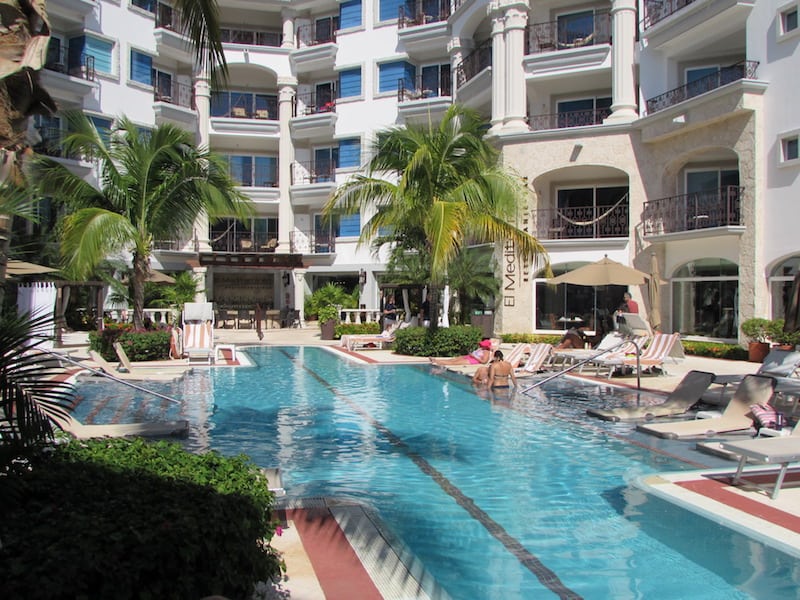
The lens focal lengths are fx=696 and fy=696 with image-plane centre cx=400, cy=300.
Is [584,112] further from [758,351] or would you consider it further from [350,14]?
[350,14]

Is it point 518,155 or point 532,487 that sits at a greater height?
point 518,155

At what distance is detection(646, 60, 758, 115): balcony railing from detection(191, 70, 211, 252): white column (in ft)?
68.1

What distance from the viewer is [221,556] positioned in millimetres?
3324

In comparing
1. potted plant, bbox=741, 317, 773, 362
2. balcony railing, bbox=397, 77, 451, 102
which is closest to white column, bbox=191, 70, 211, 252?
balcony railing, bbox=397, 77, 451, 102

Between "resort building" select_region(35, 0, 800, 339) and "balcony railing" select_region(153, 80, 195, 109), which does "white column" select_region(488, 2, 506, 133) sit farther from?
"balcony railing" select_region(153, 80, 195, 109)

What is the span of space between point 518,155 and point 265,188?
604 inches

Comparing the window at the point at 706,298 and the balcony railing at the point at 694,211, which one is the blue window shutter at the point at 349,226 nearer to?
the balcony railing at the point at 694,211

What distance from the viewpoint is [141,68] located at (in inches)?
1233

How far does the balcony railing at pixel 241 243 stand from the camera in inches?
1383

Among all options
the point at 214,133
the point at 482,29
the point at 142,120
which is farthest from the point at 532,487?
the point at 214,133

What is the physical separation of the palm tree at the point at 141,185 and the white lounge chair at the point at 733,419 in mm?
12180

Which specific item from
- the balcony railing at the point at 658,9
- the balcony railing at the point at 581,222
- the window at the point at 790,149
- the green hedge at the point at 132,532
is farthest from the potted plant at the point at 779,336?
the green hedge at the point at 132,532

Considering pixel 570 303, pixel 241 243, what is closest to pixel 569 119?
pixel 570 303

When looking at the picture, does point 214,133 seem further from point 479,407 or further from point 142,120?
point 479,407
